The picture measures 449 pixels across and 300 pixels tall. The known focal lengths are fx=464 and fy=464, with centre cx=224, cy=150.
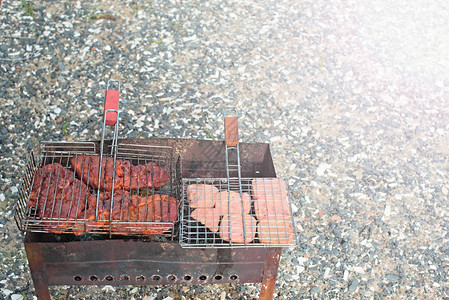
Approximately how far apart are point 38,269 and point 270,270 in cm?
154

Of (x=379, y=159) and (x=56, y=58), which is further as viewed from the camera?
(x=56, y=58)

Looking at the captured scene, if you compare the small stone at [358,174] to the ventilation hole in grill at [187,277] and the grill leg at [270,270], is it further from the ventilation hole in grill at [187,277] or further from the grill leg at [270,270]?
the ventilation hole in grill at [187,277]

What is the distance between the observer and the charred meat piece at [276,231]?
310 centimetres

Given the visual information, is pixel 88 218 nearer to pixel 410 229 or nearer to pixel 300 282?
pixel 300 282

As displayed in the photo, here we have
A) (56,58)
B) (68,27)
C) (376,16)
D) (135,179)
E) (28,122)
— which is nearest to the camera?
(135,179)

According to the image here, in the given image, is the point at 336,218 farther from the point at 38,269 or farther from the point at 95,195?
the point at 38,269

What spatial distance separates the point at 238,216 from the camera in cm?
326

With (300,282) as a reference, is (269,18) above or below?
above

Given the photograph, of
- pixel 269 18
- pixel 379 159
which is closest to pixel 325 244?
pixel 379 159

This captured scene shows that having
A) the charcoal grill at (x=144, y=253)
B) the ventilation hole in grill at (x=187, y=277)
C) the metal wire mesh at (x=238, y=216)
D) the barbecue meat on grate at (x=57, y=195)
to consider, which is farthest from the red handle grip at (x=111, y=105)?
the ventilation hole in grill at (x=187, y=277)

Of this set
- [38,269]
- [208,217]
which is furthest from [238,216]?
[38,269]

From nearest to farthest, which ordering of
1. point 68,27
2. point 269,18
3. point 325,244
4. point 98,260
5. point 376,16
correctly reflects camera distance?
point 98,260 < point 325,244 < point 68,27 < point 269,18 < point 376,16

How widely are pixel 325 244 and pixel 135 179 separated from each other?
2.03 metres

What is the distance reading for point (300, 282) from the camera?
13.5ft
